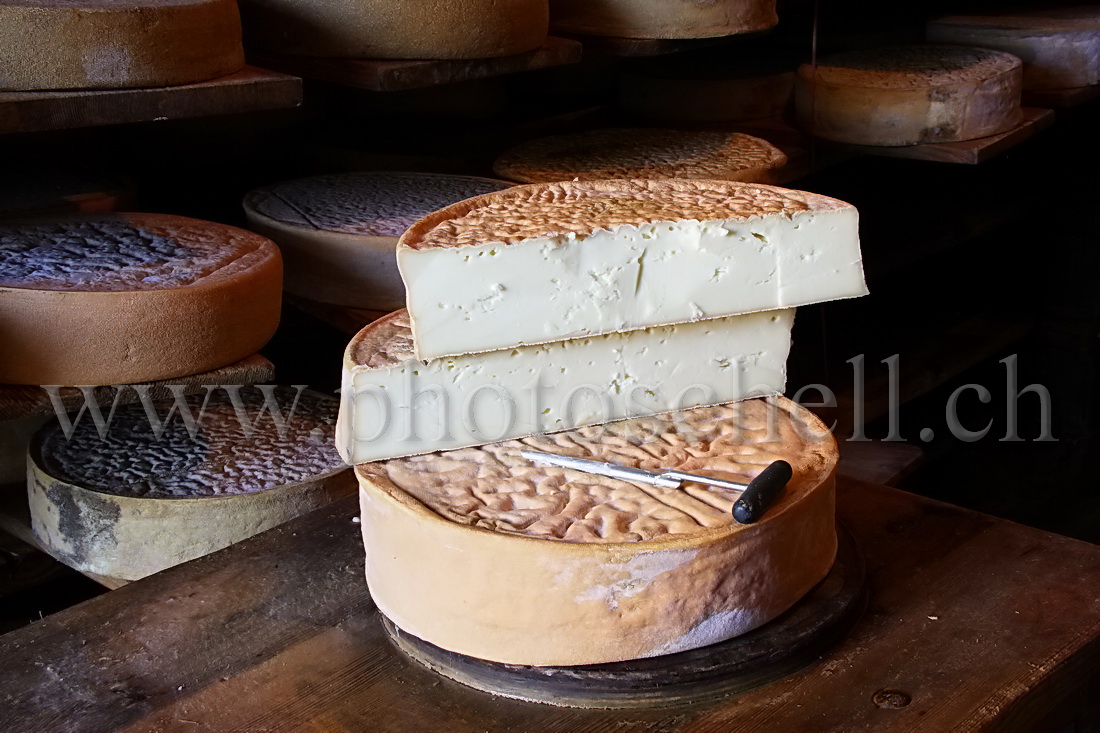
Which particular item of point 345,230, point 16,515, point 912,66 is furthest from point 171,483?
point 912,66

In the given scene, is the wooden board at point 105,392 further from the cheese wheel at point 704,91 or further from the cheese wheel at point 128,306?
the cheese wheel at point 704,91

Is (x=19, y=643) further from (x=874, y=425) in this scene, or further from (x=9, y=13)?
A: (x=874, y=425)

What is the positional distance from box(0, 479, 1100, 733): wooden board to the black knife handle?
0.18m

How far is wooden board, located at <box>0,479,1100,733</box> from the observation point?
1.03 meters

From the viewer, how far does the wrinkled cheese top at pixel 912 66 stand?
3006mm

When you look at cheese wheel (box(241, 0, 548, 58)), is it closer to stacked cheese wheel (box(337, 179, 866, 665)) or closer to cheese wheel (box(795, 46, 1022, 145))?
stacked cheese wheel (box(337, 179, 866, 665))

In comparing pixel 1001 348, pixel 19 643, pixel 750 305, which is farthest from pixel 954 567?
pixel 1001 348

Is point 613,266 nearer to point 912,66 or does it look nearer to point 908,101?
point 908,101

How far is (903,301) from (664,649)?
3.36 metres

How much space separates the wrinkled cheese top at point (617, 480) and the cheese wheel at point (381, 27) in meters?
0.93

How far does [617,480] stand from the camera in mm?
1145

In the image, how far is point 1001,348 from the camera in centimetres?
393

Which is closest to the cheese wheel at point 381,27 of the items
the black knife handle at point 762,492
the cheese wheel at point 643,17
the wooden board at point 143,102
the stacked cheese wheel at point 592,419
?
the wooden board at point 143,102

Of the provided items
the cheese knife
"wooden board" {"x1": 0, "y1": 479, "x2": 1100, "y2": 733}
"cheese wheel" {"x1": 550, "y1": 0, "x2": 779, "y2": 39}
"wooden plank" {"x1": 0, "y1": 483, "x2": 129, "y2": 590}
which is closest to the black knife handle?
the cheese knife
